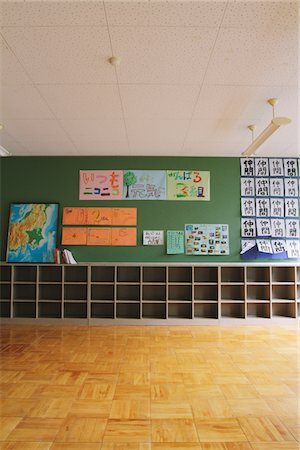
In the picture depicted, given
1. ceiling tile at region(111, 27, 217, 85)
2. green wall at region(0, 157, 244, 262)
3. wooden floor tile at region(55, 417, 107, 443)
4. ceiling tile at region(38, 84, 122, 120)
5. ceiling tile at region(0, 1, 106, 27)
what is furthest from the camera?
green wall at region(0, 157, 244, 262)

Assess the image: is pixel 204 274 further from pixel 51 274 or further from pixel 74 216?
pixel 51 274

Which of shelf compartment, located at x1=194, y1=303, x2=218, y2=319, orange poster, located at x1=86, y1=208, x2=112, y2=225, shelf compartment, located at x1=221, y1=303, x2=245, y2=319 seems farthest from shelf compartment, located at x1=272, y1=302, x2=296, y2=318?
orange poster, located at x1=86, y1=208, x2=112, y2=225

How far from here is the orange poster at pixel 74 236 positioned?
214 inches

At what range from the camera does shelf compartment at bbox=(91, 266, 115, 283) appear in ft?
17.7

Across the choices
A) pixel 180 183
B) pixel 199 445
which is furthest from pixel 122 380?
pixel 180 183

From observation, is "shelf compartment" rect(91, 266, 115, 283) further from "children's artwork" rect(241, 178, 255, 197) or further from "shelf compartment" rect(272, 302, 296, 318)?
"shelf compartment" rect(272, 302, 296, 318)

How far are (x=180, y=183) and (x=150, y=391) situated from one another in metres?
3.47

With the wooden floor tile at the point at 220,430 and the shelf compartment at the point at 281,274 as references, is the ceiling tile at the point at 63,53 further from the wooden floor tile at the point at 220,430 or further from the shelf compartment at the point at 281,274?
the shelf compartment at the point at 281,274

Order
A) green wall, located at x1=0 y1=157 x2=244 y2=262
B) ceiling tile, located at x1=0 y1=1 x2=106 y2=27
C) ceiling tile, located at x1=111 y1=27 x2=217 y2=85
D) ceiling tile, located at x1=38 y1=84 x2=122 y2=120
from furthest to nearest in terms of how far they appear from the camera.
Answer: green wall, located at x1=0 y1=157 x2=244 y2=262
ceiling tile, located at x1=38 y1=84 x2=122 y2=120
ceiling tile, located at x1=111 y1=27 x2=217 y2=85
ceiling tile, located at x1=0 y1=1 x2=106 y2=27

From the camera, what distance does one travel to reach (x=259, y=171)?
18.4 ft

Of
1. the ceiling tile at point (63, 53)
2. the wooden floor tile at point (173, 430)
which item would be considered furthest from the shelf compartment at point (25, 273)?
the wooden floor tile at point (173, 430)

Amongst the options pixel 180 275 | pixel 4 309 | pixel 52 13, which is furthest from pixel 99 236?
pixel 52 13

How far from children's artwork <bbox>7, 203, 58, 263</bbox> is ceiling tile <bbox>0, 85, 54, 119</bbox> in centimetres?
179

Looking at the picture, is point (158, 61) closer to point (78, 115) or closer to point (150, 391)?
point (78, 115)
